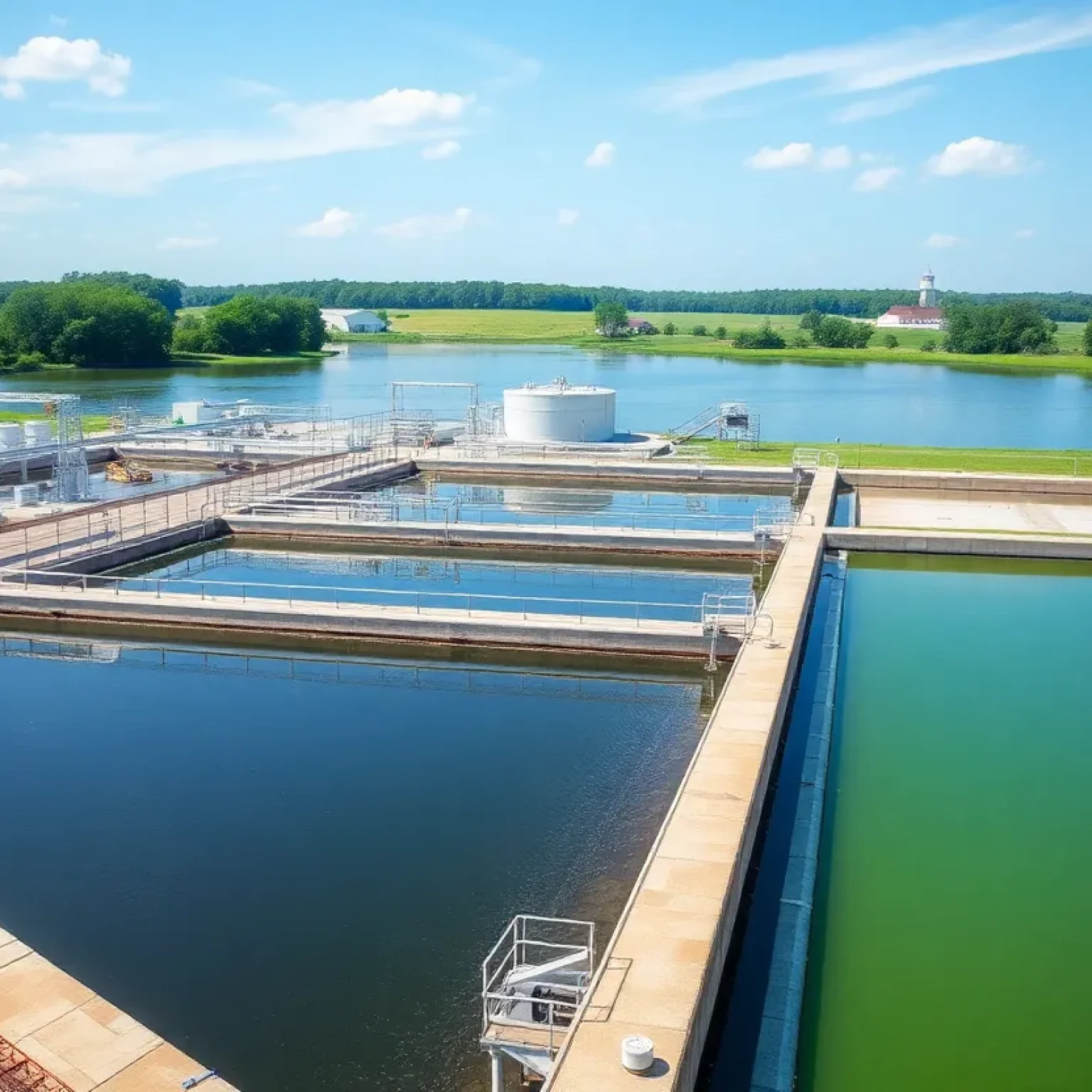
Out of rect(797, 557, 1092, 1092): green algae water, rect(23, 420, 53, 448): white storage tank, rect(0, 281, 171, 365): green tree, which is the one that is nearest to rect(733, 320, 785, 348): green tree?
rect(0, 281, 171, 365): green tree

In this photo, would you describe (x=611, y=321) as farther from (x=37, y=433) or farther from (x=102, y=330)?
(x=37, y=433)

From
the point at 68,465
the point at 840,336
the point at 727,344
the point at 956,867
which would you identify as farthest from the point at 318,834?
the point at 727,344

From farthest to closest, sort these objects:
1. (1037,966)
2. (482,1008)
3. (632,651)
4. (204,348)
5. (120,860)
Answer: (204,348) < (632,651) < (120,860) < (1037,966) < (482,1008)

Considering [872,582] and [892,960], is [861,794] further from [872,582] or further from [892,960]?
[872,582]

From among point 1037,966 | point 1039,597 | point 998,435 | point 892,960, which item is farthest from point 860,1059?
point 998,435

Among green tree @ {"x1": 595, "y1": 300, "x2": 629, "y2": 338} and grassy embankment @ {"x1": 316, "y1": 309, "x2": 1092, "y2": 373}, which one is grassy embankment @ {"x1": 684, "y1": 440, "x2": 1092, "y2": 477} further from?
green tree @ {"x1": 595, "y1": 300, "x2": 629, "y2": 338}

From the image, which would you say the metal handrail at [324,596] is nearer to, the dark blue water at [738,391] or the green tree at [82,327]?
the dark blue water at [738,391]
